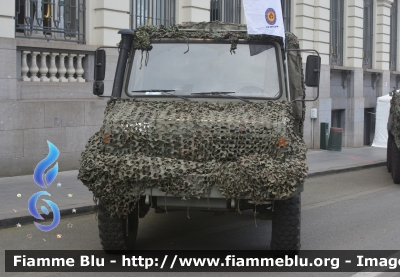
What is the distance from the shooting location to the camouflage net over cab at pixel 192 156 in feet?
20.6

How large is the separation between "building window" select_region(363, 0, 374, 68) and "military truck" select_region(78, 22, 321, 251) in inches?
790

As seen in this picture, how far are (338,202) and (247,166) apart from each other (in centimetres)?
541

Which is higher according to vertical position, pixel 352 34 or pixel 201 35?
pixel 352 34

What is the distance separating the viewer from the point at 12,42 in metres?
12.5

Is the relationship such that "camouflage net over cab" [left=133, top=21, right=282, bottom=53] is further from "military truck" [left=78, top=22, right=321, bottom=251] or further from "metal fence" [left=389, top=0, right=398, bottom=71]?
"metal fence" [left=389, top=0, right=398, bottom=71]

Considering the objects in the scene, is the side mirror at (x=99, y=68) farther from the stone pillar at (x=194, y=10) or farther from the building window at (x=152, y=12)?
the stone pillar at (x=194, y=10)

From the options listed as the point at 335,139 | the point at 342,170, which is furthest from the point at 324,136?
the point at 342,170

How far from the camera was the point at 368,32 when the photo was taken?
27.3 meters

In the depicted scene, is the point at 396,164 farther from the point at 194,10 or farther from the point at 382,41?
the point at 382,41

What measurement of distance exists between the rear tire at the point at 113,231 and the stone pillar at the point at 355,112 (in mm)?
19047

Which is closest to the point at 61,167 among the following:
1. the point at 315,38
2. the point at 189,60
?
the point at 189,60

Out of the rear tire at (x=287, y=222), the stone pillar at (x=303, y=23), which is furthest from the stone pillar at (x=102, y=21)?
the rear tire at (x=287, y=222)

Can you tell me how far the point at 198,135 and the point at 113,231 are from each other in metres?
1.36

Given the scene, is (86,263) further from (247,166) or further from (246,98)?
(246,98)
